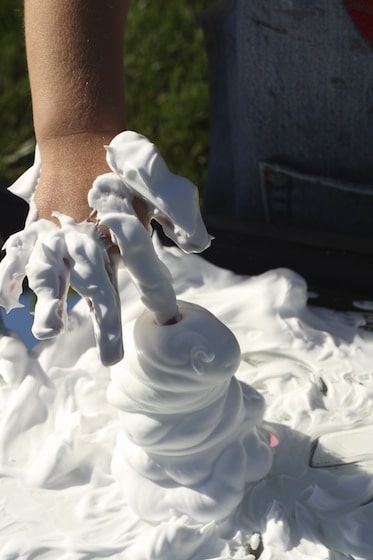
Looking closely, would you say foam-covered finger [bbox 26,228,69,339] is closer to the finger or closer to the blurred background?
the finger

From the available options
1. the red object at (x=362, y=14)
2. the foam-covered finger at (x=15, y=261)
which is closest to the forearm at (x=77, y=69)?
the foam-covered finger at (x=15, y=261)

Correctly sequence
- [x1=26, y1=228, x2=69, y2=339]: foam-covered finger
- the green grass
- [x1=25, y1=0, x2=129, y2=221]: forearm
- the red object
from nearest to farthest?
[x1=26, y1=228, x2=69, y2=339]: foam-covered finger, [x1=25, y1=0, x2=129, y2=221]: forearm, the red object, the green grass

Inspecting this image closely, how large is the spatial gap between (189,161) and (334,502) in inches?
58.5

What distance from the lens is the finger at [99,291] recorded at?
0.78 m

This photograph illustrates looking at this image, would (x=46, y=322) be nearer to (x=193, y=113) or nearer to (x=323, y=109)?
(x=323, y=109)

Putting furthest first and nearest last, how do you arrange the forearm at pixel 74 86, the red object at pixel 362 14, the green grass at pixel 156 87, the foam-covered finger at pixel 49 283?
the green grass at pixel 156 87 → the red object at pixel 362 14 → the forearm at pixel 74 86 → the foam-covered finger at pixel 49 283

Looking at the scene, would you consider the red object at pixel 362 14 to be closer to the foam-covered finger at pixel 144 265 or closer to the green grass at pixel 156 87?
the foam-covered finger at pixel 144 265

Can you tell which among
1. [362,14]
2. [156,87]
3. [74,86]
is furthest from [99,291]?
[156,87]

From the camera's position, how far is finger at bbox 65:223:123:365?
2.55ft

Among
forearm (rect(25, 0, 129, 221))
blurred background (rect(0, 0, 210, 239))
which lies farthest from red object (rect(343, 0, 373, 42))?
blurred background (rect(0, 0, 210, 239))

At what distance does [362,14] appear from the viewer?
122 centimetres

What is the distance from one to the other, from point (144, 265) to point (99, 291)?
0.19ft

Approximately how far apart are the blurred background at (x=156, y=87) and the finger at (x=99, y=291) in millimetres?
1540

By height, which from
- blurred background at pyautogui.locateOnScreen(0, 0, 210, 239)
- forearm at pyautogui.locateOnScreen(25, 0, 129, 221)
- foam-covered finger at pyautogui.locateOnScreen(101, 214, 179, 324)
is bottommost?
blurred background at pyautogui.locateOnScreen(0, 0, 210, 239)
